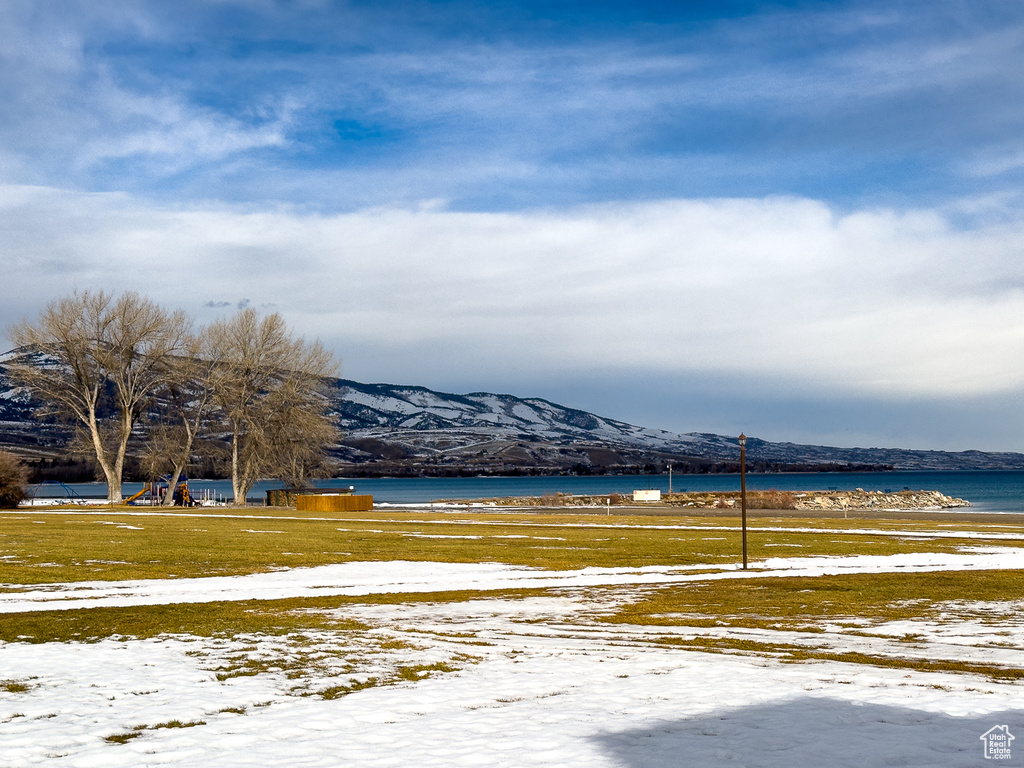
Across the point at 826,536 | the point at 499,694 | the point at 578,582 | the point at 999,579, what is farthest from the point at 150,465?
the point at 499,694

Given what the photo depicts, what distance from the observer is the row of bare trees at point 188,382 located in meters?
68.6

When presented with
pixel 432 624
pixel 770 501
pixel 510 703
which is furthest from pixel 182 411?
pixel 510 703

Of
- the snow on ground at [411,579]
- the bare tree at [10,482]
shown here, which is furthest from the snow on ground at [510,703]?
the bare tree at [10,482]

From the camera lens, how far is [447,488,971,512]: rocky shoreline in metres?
77.6

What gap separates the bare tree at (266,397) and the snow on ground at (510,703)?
186ft

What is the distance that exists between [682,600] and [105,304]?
62444 millimetres

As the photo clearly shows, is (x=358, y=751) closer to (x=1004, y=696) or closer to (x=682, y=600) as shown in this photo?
(x=1004, y=696)

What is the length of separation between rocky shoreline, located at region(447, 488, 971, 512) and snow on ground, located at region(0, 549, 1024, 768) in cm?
6000

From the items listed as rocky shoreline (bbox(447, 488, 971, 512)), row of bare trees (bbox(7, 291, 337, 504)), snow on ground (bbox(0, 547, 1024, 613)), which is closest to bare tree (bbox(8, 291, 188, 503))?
row of bare trees (bbox(7, 291, 337, 504))

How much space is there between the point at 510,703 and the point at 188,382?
6630 cm

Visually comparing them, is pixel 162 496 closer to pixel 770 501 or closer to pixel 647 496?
pixel 647 496

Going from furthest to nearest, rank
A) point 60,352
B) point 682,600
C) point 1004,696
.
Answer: point 60,352 < point 682,600 < point 1004,696

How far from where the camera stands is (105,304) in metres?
69.9

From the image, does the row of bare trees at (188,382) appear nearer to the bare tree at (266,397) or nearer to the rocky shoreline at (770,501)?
the bare tree at (266,397)
